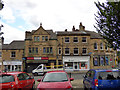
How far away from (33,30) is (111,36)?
29750 mm

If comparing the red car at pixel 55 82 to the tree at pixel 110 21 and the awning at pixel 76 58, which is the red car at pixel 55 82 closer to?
the tree at pixel 110 21

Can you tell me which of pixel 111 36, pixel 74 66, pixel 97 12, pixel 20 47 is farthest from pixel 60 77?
pixel 20 47

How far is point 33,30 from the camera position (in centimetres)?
3566

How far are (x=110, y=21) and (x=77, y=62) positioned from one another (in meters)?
25.5

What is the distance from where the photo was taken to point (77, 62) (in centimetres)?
3256

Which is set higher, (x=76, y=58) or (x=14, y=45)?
(x=14, y=45)

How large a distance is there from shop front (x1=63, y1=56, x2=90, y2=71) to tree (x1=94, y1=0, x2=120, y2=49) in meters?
24.1

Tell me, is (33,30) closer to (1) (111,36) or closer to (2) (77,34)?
(2) (77,34)

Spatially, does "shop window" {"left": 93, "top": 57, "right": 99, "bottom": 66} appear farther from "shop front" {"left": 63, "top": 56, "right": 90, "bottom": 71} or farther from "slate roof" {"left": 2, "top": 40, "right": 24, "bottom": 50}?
"slate roof" {"left": 2, "top": 40, "right": 24, "bottom": 50}

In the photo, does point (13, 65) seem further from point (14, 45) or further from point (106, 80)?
point (106, 80)

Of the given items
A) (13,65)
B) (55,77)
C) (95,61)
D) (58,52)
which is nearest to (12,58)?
(13,65)

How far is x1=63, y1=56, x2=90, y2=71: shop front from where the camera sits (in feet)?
106

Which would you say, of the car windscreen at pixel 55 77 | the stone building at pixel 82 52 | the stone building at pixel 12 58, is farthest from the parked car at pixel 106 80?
the stone building at pixel 12 58

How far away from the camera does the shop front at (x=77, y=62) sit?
32281 millimetres
